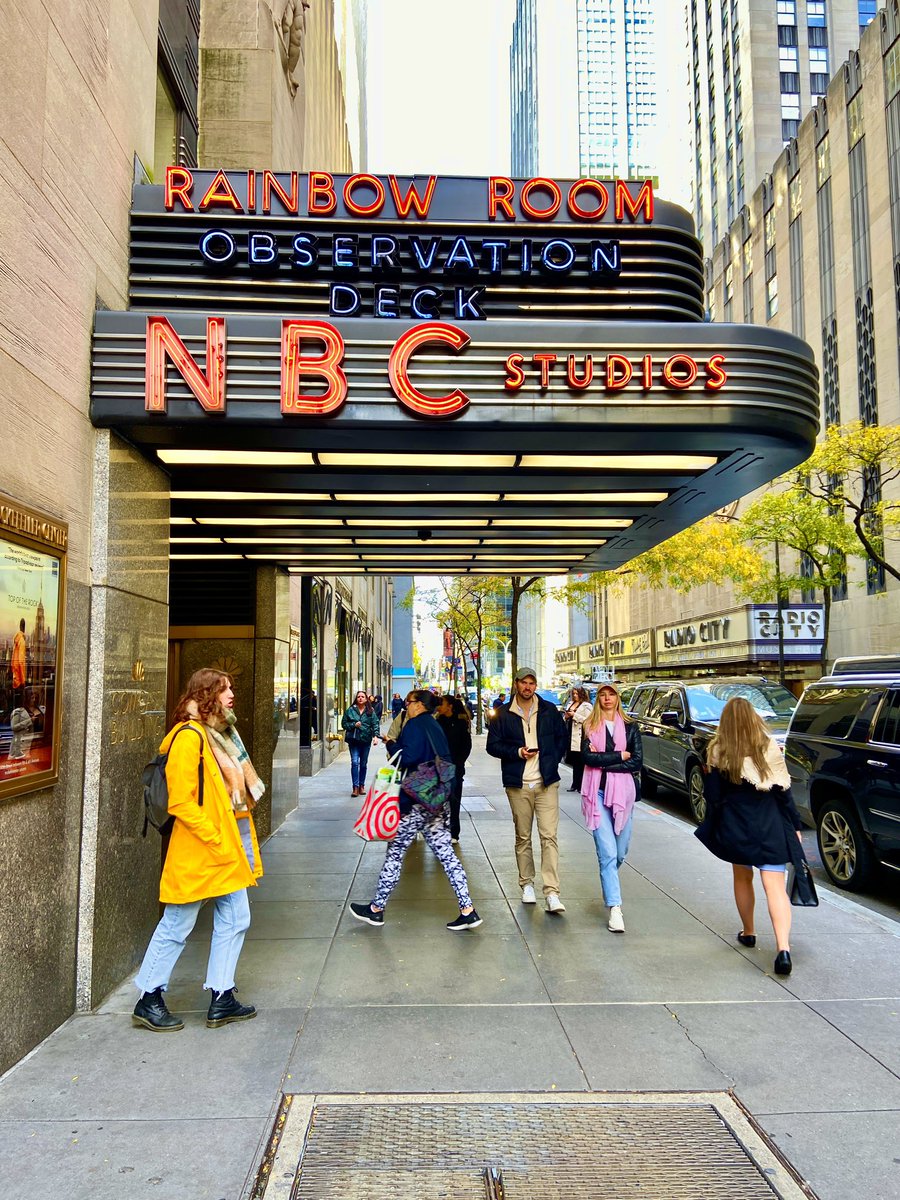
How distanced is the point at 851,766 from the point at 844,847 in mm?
807

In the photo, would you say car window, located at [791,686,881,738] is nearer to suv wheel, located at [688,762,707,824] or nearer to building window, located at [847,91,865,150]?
suv wheel, located at [688,762,707,824]

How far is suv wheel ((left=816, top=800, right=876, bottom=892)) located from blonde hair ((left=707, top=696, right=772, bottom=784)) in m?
2.81

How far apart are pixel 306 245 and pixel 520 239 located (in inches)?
63.8

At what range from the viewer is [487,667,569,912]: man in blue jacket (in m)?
6.96

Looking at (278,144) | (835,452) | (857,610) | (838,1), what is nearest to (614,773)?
(278,144)

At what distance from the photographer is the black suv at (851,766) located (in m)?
7.48

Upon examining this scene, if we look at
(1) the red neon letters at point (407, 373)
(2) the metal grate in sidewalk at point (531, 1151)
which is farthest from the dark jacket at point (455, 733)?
(2) the metal grate in sidewalk at point (531, 1151)

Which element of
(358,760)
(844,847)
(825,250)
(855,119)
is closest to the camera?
(844,847)

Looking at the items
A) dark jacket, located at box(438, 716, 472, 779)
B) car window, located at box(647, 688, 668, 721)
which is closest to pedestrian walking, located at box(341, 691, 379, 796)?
dark jacket, located at box(438, 716, 472, 779)

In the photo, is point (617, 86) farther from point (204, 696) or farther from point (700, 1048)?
point (700, 1048)

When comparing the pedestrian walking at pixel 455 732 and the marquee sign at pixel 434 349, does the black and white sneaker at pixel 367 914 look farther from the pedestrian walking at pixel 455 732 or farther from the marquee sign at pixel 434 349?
the marquee sign at pixel 434 349

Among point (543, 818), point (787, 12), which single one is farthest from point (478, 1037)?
point (787, 12)

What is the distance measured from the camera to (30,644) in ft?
14.4

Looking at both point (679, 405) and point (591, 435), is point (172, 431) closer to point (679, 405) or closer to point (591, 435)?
point (591, 435)
